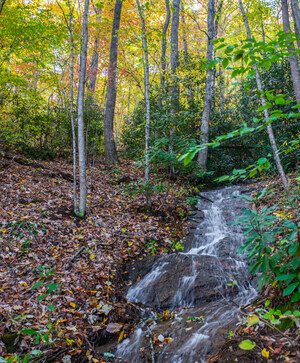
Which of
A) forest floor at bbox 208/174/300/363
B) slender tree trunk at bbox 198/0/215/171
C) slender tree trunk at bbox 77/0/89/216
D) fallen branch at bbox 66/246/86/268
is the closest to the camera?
forest floor at bbox 208/174/300/363

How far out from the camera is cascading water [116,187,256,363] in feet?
10.2

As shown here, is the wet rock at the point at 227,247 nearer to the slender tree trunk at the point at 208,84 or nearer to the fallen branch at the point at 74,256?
the fallen branch at the point at 74,256

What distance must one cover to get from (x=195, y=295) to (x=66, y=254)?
2.73m

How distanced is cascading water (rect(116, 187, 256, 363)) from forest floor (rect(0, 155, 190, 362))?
1.38 ft

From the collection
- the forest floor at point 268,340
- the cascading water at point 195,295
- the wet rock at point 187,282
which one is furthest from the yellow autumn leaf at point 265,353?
the wet rock at point 187,282

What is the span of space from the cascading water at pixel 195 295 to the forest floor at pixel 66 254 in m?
0.42

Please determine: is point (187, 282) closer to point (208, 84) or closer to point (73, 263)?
point (73, 263)

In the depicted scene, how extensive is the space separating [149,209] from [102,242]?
231 centimetres

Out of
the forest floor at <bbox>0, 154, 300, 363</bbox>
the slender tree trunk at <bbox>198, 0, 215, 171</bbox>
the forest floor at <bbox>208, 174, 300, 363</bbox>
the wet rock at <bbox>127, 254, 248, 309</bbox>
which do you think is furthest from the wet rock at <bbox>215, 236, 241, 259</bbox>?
the slender tree trunk at <bbox>198, 0, 215, 171</bbox>

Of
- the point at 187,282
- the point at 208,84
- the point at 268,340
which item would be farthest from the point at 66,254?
the point at 208,84

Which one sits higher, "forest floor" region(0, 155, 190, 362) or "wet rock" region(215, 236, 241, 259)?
"forest floor" region(0, 155, 190, 362)

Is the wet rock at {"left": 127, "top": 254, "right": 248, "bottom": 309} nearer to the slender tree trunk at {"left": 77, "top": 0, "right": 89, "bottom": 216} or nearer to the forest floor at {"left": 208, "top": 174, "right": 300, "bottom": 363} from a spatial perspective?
the forest floor at {"left": 208, "top": 174, "right": 300, "bottom": 363}

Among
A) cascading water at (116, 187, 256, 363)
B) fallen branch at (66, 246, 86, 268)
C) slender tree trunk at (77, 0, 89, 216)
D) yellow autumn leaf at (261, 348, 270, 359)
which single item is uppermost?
slender tree trunk at (77, 0, 89, 216)

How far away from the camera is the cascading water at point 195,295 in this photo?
123 inches
